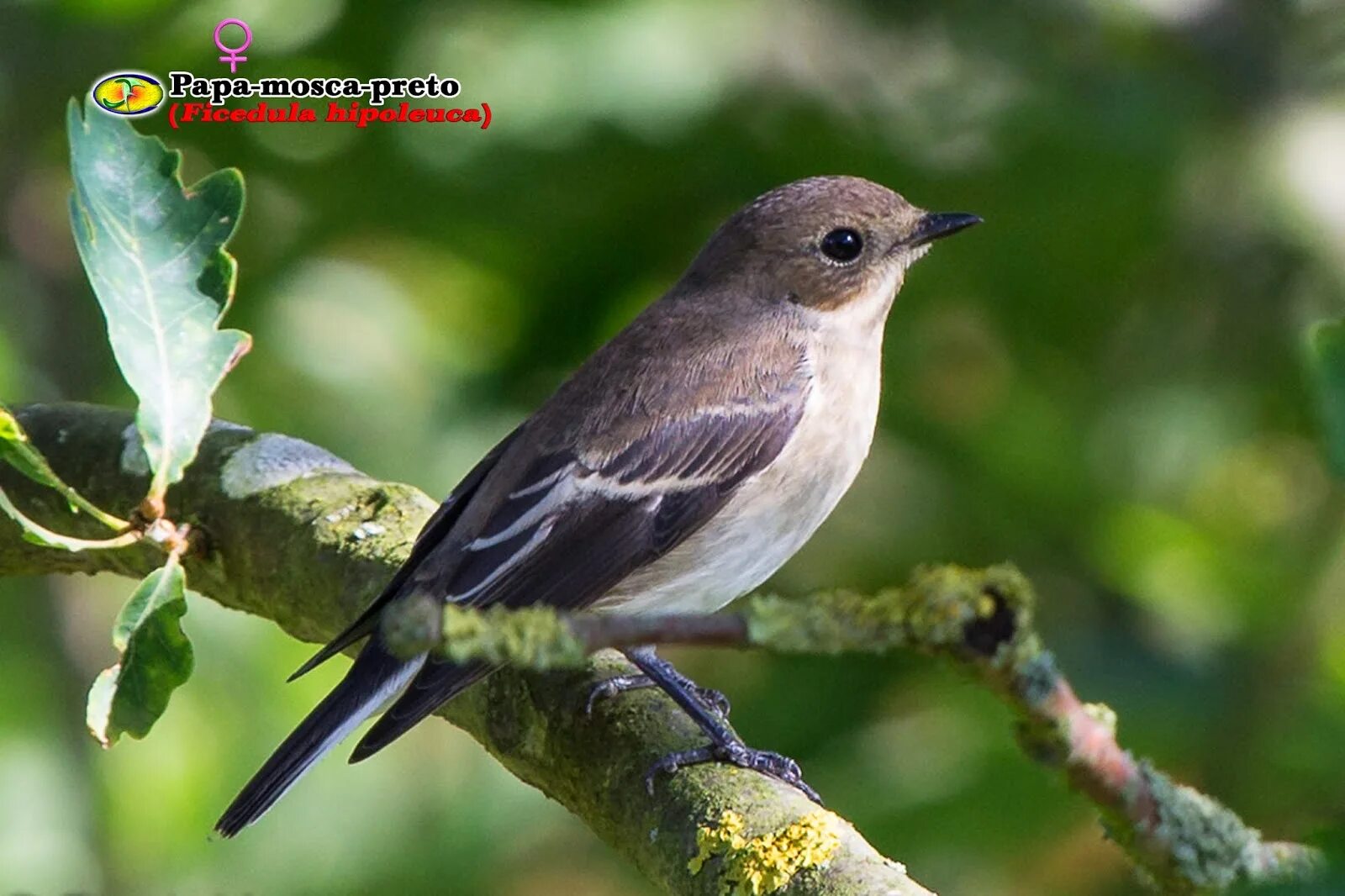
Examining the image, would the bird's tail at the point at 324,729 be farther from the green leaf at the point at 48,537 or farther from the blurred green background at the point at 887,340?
the blurred green background at the point at 887,340

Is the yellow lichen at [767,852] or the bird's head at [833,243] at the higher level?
the bird's head at [833,243]

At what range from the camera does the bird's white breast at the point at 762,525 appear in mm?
3906

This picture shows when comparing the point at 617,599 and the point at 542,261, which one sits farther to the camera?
the point at 542,261

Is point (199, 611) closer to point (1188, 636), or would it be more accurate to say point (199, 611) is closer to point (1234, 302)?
point (1188, 636)

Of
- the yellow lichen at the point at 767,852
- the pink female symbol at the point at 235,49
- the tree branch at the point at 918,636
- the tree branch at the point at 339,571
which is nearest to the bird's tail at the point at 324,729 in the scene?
the tree branch at the point at 339,571

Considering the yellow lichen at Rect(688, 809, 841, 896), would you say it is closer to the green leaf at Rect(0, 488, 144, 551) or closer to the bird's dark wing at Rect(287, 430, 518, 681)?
the bird's dark wing at Rect(287, 430, 518, 681)

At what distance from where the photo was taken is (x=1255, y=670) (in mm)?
4129

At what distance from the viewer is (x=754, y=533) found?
3920 millimetres

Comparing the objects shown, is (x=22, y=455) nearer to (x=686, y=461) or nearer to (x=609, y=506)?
(x=609, y=506)

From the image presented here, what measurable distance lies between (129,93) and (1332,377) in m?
3.68

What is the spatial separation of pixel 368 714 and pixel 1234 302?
11.2ft

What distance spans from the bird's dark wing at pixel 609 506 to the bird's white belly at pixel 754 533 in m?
0.04

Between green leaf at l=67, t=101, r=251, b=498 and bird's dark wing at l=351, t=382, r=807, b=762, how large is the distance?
0.84m

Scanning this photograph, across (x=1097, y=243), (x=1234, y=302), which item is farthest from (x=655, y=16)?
(x=1234, y=302)
